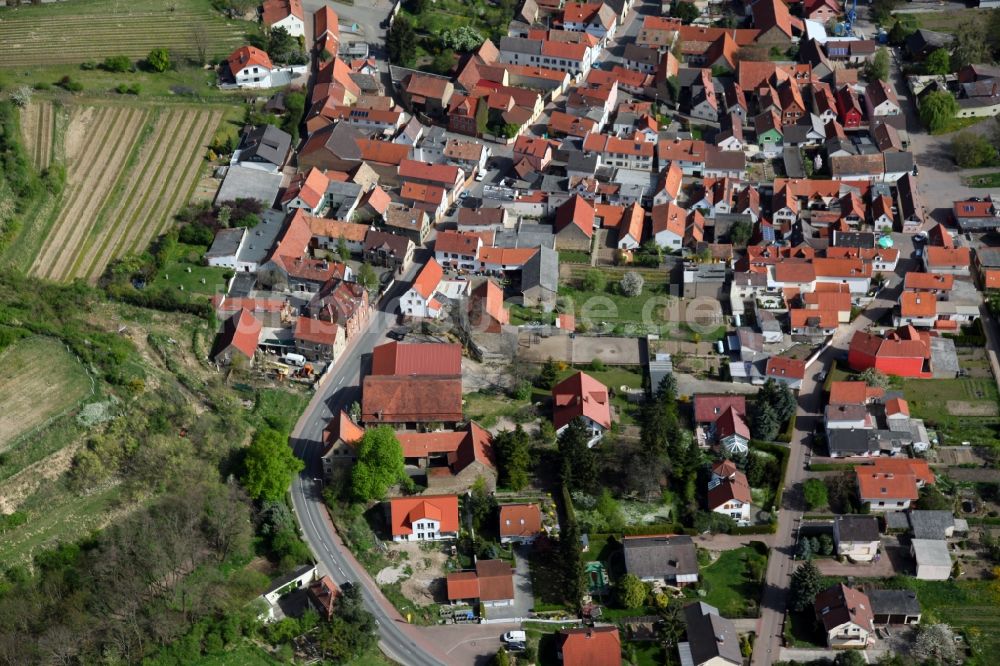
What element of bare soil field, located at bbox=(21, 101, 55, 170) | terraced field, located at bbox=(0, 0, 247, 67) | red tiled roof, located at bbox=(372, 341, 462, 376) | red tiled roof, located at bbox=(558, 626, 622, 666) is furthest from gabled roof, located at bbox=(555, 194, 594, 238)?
bare soil field, located at bbox=(21, 101, 55, 170)

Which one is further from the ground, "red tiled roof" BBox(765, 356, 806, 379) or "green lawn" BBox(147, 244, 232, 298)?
"red tiled roof" BBox(765, 356, 806, 379)

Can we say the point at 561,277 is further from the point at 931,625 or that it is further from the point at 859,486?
the point at 931,625

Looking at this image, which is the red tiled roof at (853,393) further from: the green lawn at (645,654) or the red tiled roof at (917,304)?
the green lawn at (645,654)

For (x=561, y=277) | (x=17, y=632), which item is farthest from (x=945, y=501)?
(x=17, y=632)

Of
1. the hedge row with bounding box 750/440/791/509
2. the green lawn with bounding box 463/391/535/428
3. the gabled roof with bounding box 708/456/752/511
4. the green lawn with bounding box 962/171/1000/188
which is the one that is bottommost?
the green lawn with bounding box 463/391/535/428

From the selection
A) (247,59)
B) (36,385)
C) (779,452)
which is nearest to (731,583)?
(779,452)

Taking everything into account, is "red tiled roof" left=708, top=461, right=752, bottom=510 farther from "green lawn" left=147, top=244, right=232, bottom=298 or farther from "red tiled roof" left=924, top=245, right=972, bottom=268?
"green lawn" left=147, top=244, right=232, bottom=298

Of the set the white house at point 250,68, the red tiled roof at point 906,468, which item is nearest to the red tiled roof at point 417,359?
the red tiled roof at point 906,468
